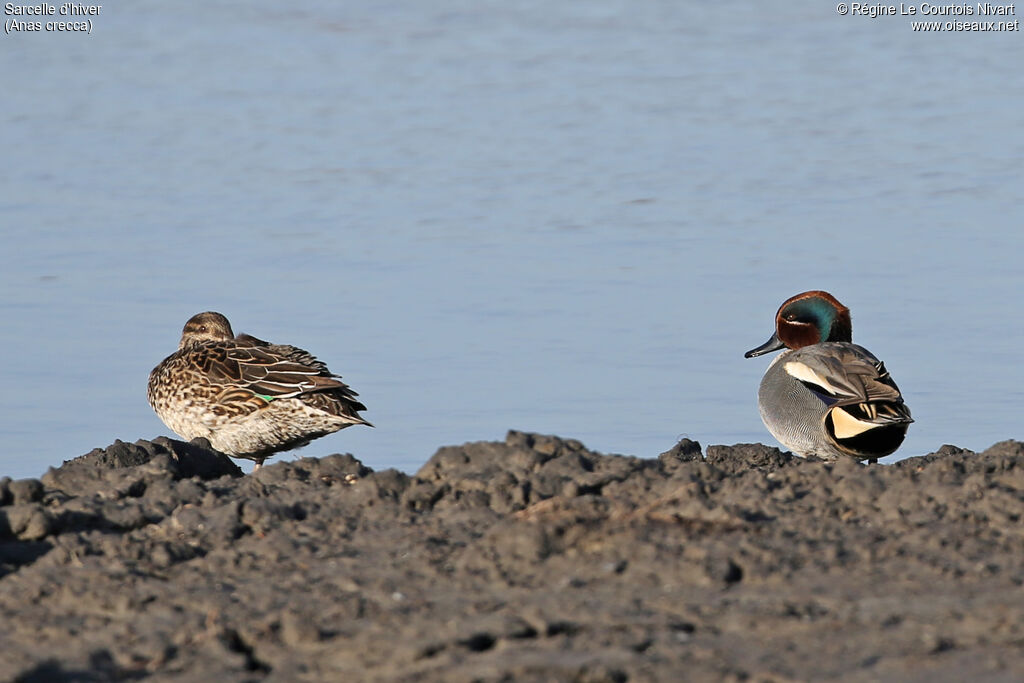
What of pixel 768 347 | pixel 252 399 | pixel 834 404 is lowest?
pixel 834 404

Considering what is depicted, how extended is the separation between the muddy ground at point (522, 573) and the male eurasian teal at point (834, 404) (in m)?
2.17

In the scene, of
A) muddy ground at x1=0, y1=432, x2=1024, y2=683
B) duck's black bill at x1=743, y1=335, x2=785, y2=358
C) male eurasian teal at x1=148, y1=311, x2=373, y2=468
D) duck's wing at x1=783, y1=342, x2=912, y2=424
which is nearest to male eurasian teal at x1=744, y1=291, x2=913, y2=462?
duck's wing at x1=783, y1=342, x2=912, y2=424

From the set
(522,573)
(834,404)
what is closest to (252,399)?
(834,404)

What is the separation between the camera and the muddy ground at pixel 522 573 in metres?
4.38

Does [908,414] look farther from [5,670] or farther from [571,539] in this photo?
[5,670]

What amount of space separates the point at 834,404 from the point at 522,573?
14.0ft

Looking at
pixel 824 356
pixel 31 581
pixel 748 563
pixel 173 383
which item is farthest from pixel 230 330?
pixel 748 563

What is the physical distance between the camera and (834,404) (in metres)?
8.91

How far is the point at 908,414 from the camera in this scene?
8.88 meters

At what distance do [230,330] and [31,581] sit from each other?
571 centimetres

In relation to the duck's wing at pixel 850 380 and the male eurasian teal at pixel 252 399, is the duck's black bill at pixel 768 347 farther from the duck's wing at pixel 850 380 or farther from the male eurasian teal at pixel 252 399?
the male eurasian teal at pixel 252 399

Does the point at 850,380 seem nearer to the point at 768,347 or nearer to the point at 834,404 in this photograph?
the point at 834,404

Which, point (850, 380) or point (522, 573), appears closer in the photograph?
point (522, 573)

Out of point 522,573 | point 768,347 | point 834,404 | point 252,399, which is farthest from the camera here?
point 768,347
